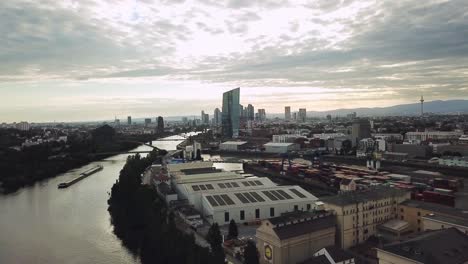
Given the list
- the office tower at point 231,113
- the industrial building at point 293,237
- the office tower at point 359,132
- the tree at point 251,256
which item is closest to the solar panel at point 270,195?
the industrial building at point 293,237

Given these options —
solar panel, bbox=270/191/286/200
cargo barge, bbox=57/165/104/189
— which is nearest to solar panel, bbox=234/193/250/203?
solar panel, bbox=270/191/286/200

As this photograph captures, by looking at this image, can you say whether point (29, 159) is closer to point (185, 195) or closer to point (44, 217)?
point (44, 217)

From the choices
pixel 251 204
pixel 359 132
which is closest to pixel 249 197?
pixel 251 204

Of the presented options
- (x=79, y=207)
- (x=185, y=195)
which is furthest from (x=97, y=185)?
(x=185, y=195)

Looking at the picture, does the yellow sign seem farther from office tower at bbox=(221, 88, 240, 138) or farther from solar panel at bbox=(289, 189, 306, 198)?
office tower at bbox=(221, 88, 240, 138)

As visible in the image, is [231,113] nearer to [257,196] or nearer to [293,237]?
[257,196]

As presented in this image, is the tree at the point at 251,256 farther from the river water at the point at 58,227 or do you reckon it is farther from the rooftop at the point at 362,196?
the river water at the point at 58,227
